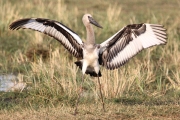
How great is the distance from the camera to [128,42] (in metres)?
6.82

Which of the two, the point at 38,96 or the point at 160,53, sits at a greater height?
the point at 160,53

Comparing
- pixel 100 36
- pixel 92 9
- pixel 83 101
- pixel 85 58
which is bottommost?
pixel 83 101

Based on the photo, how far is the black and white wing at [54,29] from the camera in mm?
6938

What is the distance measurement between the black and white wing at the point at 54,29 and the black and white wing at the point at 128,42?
35cm

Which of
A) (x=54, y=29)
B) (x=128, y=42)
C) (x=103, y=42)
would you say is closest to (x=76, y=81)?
(x=54, y=29)

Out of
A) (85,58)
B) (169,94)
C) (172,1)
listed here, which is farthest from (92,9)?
(85,58)

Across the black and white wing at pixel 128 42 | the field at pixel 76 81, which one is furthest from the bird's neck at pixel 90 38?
the field at pixel 76 81

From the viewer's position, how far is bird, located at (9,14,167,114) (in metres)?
6.65

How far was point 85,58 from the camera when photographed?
665 centimetres

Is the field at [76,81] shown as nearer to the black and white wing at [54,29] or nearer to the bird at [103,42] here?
the bird at [103,42]

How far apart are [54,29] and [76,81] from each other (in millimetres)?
1941

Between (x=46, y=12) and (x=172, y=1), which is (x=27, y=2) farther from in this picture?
(x=172, y=1)

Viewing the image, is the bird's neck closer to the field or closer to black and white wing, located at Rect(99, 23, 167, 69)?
black and white wing, located at Rect(99, 23, 167, 69)

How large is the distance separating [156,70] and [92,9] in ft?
23.6
